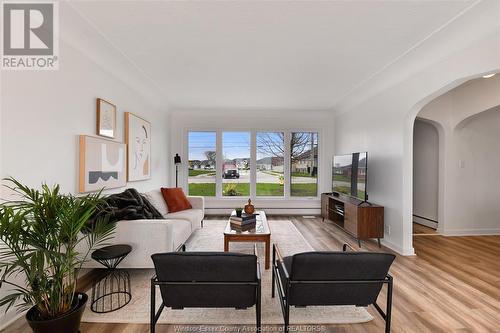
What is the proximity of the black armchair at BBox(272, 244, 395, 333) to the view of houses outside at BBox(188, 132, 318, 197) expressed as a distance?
461 centimetres

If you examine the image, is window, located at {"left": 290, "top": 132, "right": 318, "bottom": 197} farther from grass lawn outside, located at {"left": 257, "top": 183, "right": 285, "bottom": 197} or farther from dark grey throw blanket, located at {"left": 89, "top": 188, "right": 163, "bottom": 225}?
dark grey throw blanket, located at {"left": 89, "top": 188, "right": 163, "bottom": 225}

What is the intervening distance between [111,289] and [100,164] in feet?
4.83

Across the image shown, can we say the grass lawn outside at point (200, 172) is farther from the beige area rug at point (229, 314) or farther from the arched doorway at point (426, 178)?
the arched doorway at point (426, 178)

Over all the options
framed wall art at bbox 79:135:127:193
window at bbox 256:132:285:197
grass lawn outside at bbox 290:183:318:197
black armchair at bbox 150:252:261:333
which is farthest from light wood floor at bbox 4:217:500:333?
window at bbox 256:132:285:197

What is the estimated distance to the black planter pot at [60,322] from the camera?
5.08 ft

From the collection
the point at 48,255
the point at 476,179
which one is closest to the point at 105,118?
the point at 48,255

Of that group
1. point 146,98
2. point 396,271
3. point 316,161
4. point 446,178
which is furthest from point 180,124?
point 446,178

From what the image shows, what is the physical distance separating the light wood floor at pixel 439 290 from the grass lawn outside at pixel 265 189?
220cm

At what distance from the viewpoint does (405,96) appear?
344cm

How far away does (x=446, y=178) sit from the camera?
434 cm

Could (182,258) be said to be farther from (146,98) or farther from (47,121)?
(146,98)

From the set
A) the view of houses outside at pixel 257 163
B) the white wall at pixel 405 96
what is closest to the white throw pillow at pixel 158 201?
the view of houses outside at pixel 257 163

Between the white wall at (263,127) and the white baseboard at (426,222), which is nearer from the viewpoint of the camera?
the white baseboard at (426,222)

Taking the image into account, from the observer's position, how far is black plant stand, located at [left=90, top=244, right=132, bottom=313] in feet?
7.12
